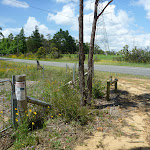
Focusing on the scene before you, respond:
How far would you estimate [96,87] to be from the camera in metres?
6.53

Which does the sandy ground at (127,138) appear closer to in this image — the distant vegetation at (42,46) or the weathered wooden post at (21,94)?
the weathered wooden post at (21,94)

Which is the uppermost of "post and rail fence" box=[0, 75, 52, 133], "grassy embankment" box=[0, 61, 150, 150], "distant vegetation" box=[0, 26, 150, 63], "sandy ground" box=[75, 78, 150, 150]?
"distant vegetation" box=[0, 26, 150, 63]

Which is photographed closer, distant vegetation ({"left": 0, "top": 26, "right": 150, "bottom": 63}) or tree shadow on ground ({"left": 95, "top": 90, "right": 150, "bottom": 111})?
tree shadow on ground ({"left": 95, "top": 90, "right": 150, "bottom": 111})

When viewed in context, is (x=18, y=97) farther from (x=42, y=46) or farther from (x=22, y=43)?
(x=22, y=43)

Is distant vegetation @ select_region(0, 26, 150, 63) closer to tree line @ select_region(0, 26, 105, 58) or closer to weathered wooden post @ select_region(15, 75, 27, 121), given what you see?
tree line @ select_region(0, 26, 105, 58)

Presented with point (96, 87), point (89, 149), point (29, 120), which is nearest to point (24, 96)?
point (29, 120)

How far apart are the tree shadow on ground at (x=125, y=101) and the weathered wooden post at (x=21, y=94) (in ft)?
8.63

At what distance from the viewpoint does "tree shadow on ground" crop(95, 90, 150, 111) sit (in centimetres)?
575

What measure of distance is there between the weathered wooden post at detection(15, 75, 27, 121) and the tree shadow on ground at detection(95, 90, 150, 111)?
2631 millimetres

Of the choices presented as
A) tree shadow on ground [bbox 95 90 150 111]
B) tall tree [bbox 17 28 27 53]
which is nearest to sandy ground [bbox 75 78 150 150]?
tree shadow on ground [bbox 95 90 150 111]

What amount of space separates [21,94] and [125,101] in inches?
161

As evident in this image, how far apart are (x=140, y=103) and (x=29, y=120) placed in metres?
4.01

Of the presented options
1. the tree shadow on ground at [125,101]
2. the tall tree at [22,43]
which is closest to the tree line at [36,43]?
the tall tree at [22,43]

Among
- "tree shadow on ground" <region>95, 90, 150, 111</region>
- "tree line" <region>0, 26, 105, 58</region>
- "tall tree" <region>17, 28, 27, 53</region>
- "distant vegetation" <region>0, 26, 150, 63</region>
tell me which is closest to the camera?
"tree shadow on ground" <region>95, 90, 150, 111</region>
